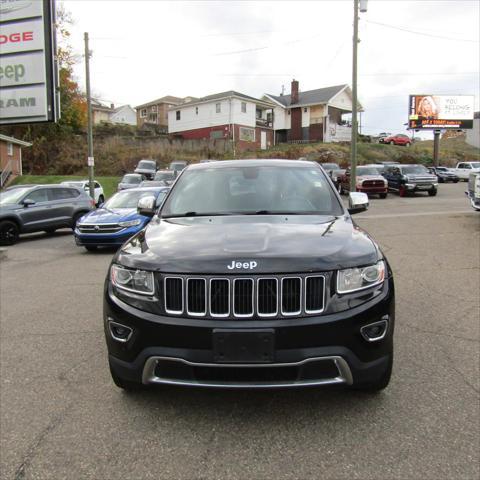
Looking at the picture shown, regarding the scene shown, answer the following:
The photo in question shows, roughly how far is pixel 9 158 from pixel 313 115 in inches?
1455

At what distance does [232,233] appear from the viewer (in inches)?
132

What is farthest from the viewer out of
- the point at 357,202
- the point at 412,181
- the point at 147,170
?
the point at 147,170

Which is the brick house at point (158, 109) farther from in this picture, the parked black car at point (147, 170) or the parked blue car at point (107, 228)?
the parked blue car at point (107, 228)

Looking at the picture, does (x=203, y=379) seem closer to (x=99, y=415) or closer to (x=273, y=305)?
(x=273, y=305)

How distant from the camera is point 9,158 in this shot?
118ft

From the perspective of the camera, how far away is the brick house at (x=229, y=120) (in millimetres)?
53719

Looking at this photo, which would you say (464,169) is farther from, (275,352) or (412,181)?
(275,352)

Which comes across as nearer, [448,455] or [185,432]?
[448,455]

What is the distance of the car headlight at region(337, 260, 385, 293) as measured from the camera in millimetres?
2932

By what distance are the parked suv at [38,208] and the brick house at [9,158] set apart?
69.6ft

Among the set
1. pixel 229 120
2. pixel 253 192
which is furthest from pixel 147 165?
pixel 253 192

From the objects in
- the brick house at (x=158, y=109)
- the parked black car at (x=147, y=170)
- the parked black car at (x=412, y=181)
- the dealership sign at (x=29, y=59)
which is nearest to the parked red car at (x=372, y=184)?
the parked black car at (x=412, y=181)

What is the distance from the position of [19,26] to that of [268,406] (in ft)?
60.3

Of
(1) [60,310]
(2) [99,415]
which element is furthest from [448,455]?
(1) [60,310]
